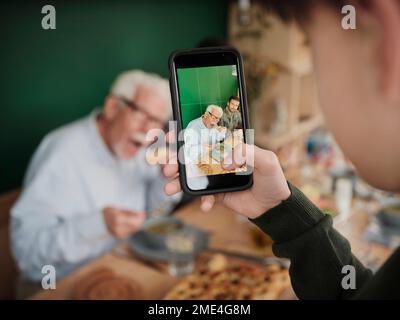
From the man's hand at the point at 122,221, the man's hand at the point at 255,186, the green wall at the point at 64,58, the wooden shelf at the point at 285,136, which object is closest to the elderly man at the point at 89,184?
the man's hand at the point at 122,221

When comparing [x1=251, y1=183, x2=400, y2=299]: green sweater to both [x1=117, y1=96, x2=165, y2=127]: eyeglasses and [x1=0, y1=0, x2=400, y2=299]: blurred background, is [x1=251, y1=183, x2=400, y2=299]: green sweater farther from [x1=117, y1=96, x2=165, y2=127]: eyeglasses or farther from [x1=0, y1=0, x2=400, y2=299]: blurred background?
[x1=117, y1=96, x2=165, y2=127]: eyeglasses

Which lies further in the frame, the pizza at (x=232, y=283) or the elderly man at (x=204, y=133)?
the pizza at (x=232, y=283)

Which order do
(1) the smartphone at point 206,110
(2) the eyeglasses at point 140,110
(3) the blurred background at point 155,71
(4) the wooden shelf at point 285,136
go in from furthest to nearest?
(4) the wooden shelf at point 285,136 < (2) the eyeglasses at point 140,110 < (3) the blurred background at point 155,71 < (1) the smartphone at point 206,110

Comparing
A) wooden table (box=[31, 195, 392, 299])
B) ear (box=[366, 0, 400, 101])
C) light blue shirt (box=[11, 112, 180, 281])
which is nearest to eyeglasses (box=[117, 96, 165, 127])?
light blue shirt (box=[11, 112, 180, 281])

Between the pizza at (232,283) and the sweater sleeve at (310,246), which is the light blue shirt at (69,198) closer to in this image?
the pizza at (232,283)

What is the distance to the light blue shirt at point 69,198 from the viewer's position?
102 cm

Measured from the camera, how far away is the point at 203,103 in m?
0.45

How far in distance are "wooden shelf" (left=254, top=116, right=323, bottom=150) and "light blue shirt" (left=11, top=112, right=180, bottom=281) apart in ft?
2.13

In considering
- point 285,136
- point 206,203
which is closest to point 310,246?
point 206,203

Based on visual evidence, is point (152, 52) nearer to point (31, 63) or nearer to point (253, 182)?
point (31, 63)

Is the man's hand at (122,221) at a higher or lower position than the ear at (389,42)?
lower

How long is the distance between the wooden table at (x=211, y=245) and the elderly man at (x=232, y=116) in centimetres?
35

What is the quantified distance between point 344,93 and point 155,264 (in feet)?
2.10
